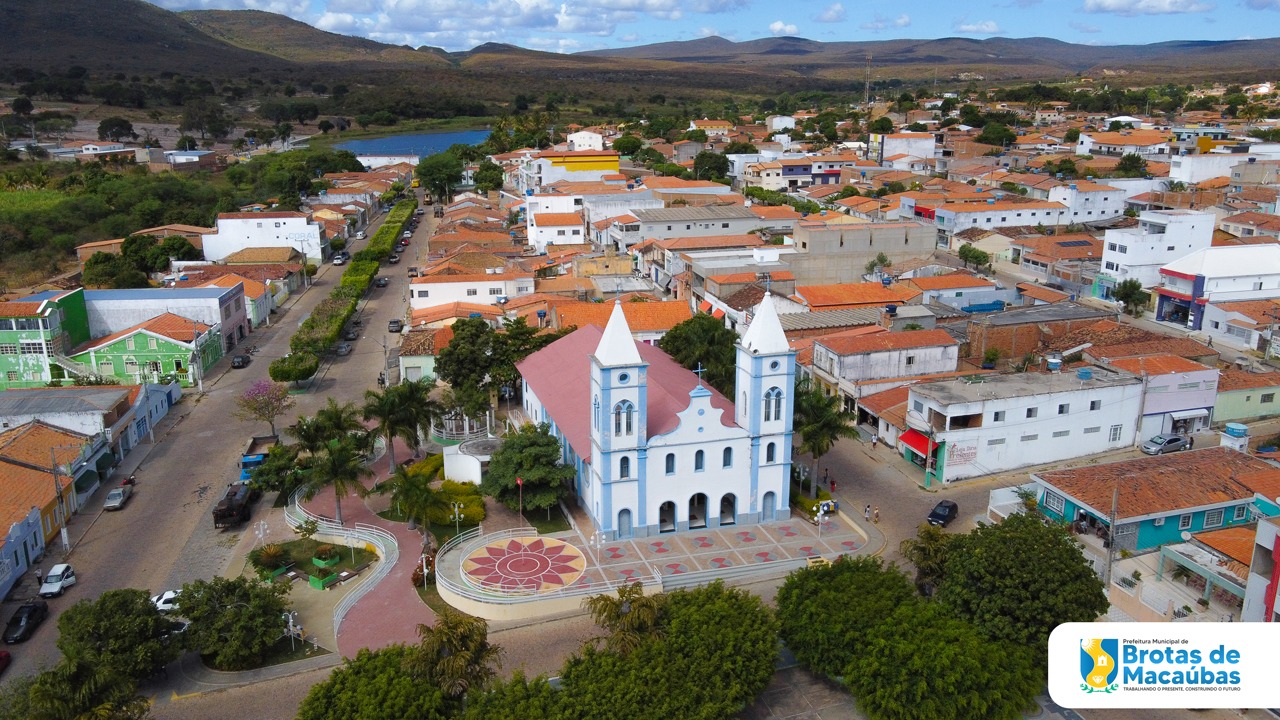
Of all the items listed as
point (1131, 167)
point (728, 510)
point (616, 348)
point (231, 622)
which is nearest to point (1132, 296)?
point (728, 510)

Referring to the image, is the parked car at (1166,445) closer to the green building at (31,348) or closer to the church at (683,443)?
the church at (683,443)

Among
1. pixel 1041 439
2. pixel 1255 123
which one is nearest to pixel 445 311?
pixel 1041 439

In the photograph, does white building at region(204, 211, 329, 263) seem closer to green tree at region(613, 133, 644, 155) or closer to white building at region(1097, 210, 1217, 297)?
green tree at region(613, 133, 644, 155)

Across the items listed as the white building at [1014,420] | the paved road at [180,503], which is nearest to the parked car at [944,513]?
the white building at [1014,420]

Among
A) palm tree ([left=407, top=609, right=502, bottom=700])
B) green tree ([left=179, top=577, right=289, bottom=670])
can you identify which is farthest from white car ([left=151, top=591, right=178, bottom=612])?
palm tree ([left=407, top=609, right=502, bottom=700])

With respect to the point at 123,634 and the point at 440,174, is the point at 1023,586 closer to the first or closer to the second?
the point at 123,634

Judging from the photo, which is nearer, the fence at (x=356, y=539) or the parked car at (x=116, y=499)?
the fence at (x=356, y=539)
